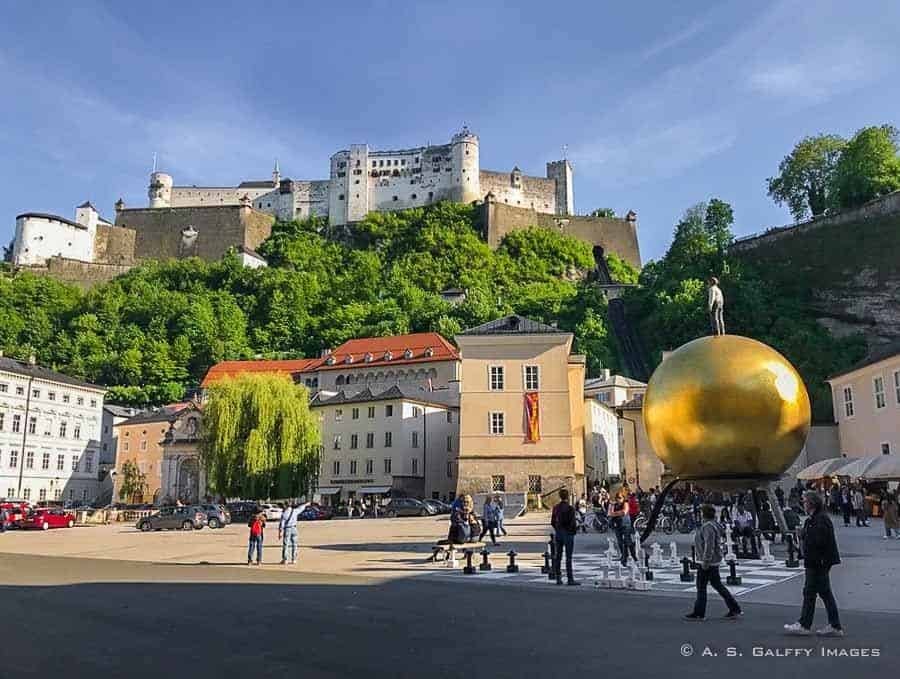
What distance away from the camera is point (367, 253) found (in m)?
124

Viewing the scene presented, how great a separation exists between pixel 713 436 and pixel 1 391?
72.0 meters

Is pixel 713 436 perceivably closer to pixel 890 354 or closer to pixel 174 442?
pixel 890 354

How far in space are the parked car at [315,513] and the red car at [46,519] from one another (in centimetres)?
1325

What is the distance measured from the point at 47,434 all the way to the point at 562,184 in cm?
9895

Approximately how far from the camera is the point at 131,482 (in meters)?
71.5

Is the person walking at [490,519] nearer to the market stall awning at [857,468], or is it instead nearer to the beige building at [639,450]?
the market stall awning at [857,468]

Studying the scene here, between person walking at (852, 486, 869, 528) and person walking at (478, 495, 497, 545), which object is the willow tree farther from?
person walking at (852, 486, 869, 528)

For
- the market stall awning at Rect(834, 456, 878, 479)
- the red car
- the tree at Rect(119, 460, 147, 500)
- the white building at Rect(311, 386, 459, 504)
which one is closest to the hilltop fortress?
the tree at Rect(119, 460, 147, 500)

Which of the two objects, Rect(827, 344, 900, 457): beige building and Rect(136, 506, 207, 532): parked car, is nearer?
Rect(827, 344, 900, 457): beige building

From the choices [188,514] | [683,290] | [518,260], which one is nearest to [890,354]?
[188,514]

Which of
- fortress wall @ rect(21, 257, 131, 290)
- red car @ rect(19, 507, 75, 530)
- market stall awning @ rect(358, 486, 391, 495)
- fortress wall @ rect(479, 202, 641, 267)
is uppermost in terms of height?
fortress wall @ rect(479, 202, 641, 267)

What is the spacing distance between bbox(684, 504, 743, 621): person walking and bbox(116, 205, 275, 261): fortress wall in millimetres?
122363

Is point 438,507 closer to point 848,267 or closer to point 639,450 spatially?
point 639,450

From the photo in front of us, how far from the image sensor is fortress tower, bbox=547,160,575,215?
14000 cm
